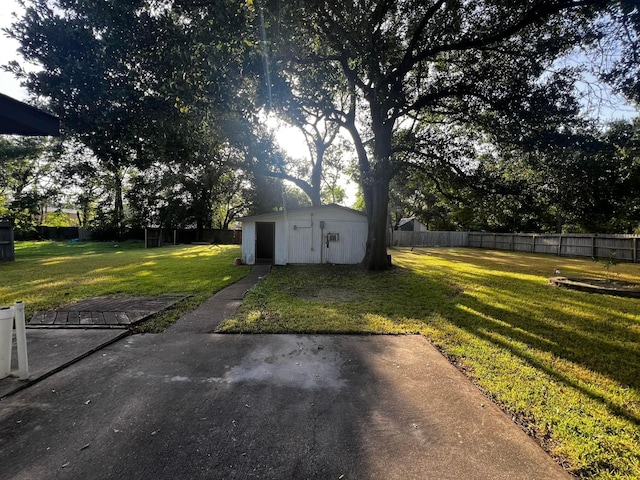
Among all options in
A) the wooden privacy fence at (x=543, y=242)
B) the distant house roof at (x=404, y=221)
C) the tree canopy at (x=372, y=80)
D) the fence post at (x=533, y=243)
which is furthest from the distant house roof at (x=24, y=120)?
the distant house roof at (x=404, y=221)

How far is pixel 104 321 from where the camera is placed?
15.9ft

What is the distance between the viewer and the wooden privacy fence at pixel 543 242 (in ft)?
50.3

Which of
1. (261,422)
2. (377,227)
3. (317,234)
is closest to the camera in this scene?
(261,422)

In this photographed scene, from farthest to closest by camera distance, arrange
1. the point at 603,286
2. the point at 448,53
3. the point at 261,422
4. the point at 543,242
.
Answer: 1. the point at 543,242
2. the point at 448,53
3. the point at 603,286
4. the point at 261,422

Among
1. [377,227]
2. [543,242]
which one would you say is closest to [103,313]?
[377,227]

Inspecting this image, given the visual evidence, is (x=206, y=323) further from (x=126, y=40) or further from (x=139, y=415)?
(x=126, y=40)

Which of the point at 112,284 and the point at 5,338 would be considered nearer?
the point at 5,338

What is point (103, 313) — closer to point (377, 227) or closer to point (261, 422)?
point (261, 422)

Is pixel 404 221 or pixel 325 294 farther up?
pixel 404 221

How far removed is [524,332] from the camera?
4.64 m

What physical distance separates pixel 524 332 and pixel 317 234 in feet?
28.7

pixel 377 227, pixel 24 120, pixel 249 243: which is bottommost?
pixel 249 243

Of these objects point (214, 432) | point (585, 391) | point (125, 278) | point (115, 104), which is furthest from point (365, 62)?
point (125, 278)

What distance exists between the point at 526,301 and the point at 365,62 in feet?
21.2
